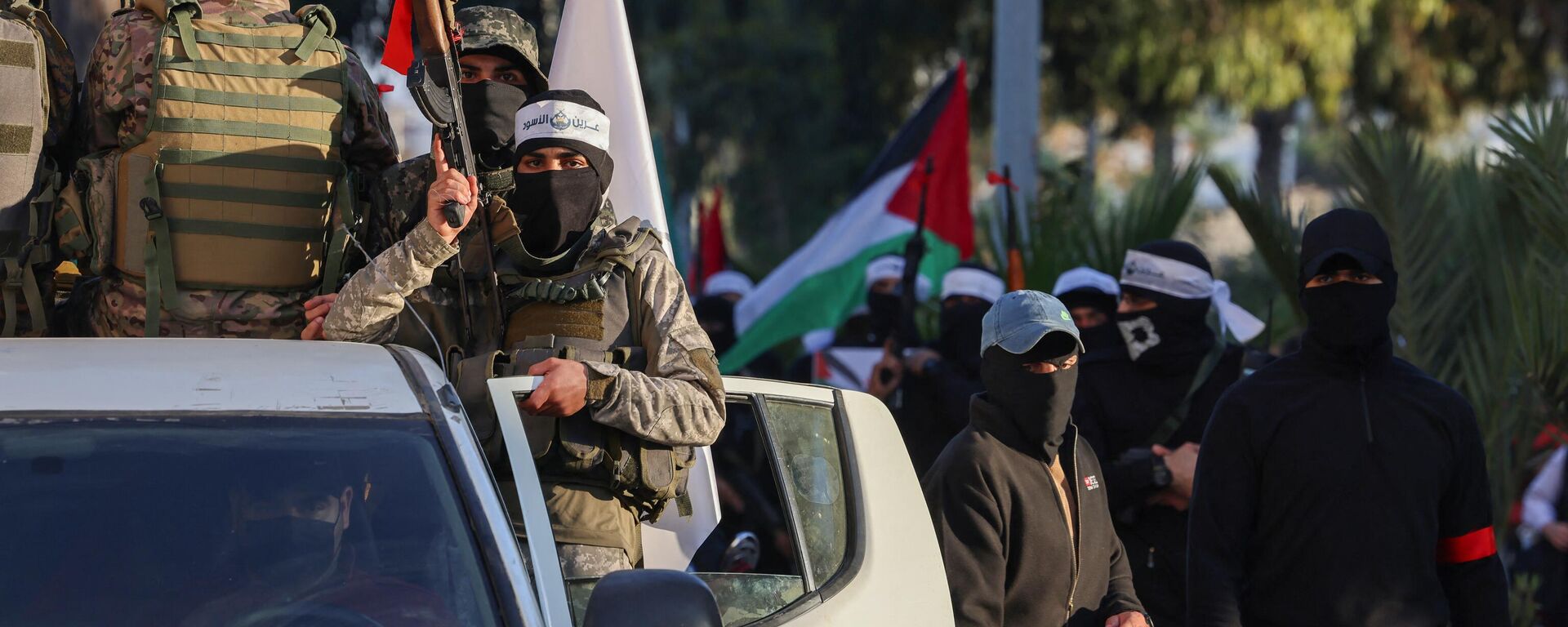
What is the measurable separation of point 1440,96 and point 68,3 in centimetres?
1678

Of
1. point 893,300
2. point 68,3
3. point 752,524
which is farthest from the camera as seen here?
point 893,300

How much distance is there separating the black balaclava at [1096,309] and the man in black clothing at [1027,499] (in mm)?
1600

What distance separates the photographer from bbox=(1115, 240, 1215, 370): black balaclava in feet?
16.7

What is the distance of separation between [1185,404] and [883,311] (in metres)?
3.44

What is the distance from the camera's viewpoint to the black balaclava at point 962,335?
6.82 meters

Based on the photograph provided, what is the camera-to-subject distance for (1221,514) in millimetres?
3828

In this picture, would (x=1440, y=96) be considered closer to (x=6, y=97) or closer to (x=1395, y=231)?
(x=1395, y=231)

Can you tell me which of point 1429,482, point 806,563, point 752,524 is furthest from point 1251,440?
point 752,524

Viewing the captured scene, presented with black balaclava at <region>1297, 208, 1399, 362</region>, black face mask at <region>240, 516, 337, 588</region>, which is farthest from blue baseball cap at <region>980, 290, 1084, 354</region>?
black face mask at <region>240, 516, 337, 588</region>

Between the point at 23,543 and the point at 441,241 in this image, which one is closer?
the point at 23,543

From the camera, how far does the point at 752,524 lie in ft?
21.5

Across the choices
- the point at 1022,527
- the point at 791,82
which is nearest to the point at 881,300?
the point at 1022,527

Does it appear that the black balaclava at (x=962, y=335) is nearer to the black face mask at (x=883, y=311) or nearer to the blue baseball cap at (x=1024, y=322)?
the black face mask at (x=883, y=311)

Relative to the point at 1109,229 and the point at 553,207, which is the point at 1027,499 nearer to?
the point at 553,207
